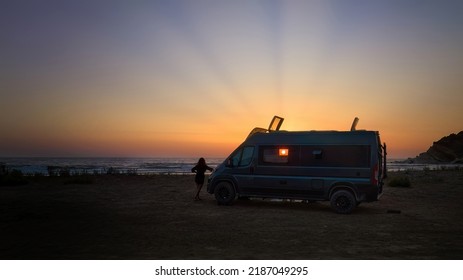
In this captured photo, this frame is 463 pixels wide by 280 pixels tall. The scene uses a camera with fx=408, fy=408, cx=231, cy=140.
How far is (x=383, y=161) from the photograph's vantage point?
1362 centimetres

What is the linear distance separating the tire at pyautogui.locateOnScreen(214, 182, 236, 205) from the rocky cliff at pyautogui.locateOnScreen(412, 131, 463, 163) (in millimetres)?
150543

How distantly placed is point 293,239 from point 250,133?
22.5 feet

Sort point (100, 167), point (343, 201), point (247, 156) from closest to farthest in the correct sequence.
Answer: point (343, 201) < point (247, 156) < point (100, 167)

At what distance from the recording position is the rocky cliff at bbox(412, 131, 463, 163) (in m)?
148

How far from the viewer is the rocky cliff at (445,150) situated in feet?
487

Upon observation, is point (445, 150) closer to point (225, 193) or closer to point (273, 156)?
point (273, 156)

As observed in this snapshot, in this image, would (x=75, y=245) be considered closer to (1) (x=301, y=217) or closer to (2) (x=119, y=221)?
(2) (x=119, y=221)

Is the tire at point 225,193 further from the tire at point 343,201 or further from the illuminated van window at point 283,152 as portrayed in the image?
the tire at point 343,201

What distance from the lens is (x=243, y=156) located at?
48.3ft

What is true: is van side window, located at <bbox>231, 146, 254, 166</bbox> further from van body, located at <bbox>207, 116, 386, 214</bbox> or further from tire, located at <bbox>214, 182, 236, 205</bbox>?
tire, located at <bbox>214, 182, 236, 205</bbox>

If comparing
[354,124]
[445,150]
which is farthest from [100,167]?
[445,150]

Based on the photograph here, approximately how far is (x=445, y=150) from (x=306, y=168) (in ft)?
516

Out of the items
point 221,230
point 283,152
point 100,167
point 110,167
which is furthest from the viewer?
point 100,167

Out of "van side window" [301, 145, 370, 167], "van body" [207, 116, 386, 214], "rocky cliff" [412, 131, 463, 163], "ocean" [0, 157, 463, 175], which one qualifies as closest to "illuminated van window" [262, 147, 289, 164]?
"van body" [207, 116, 386, 214]
